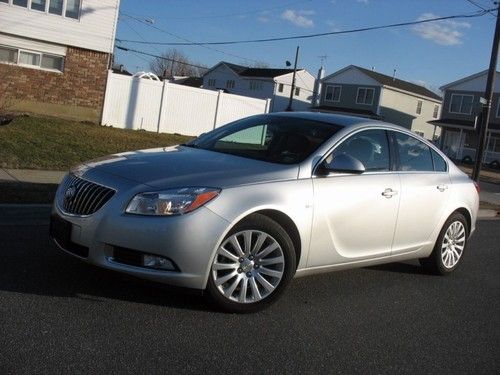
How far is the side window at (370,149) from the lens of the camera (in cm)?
548

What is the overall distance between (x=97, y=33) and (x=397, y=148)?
62.1 ft

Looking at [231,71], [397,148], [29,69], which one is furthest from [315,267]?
[231,71]

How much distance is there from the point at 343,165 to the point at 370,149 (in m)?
0.73

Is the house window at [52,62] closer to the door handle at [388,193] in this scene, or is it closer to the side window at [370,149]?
the side window at [370,149]

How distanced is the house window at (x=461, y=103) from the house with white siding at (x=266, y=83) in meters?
16.6

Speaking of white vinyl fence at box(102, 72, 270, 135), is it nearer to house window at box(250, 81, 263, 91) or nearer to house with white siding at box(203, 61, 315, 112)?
house with white siding at box(203, 61, 315, 112)

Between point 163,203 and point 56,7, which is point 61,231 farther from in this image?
point 56,7

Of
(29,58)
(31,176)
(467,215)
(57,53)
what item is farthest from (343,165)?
(29,58)

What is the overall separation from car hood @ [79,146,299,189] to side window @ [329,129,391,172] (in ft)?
2.56

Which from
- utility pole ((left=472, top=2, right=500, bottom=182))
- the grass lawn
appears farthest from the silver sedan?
utility pole ((left=472, top=2, right=500, bottom=182))

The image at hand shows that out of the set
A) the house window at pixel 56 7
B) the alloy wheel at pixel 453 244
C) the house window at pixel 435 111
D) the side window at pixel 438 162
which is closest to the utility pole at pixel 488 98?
the alloy wheel at pixel 453 244

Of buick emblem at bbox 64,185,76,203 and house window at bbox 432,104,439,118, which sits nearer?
buick emblem at bbox 64,185,76,203

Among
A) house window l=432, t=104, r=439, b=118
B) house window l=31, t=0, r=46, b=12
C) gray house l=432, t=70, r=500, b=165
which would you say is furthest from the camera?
house window l=432, t=104, r=439, b=118

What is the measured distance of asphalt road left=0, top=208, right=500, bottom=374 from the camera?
3676 mm
